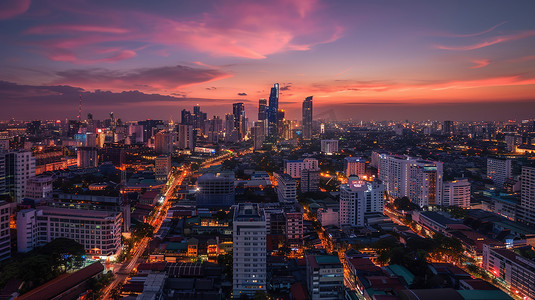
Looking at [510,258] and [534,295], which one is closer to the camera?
[534,295]

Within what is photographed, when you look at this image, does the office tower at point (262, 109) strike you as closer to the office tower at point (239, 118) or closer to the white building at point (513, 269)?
the office tower at point (239, 118)

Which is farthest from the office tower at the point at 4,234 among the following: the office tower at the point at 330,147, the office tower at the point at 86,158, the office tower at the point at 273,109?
the office tower at the point at 273,109

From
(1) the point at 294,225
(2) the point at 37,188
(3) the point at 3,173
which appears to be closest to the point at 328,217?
(1) the point at 294,225

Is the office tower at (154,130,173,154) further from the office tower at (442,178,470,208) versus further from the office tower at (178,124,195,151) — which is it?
the office tower at (442,178,470,208)

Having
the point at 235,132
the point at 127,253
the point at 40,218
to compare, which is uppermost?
the point at 235,132

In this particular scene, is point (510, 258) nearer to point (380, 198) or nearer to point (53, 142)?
point (380, 198)

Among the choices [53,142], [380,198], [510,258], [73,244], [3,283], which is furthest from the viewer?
[53,142]

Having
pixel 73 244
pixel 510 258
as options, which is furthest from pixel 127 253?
pixel 510 258

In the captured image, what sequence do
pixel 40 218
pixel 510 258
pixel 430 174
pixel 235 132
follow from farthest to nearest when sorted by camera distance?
pixel 235 132, pixel 430 174, pixel 40 218, pixel 510 258

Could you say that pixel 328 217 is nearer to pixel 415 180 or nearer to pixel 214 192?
pixel 214 192
